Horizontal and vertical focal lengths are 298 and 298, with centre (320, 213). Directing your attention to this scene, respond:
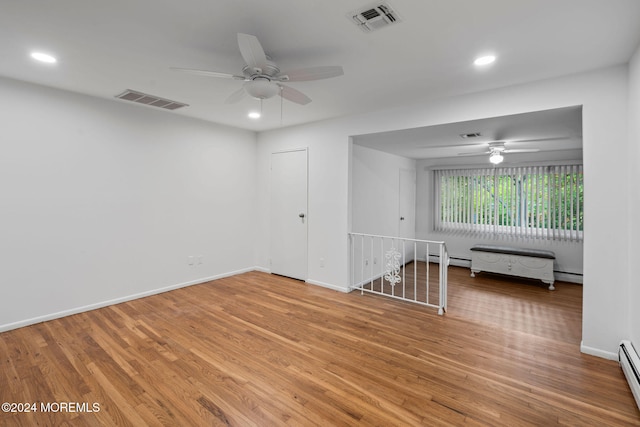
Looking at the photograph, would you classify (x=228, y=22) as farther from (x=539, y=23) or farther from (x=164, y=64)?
(x=539, y=23)

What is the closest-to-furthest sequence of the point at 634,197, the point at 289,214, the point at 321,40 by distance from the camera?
the point at 321,40
the point at 634,197
the point at 289,214

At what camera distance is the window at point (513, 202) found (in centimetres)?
528

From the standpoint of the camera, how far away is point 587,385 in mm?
2225

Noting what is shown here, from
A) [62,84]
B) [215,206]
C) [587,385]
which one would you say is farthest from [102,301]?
[587,385]

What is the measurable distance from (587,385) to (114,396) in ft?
11.3

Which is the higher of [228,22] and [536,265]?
[228,22]

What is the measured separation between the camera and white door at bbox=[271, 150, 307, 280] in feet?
16.0

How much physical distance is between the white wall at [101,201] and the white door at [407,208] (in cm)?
341

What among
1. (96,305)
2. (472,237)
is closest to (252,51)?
(96,305)

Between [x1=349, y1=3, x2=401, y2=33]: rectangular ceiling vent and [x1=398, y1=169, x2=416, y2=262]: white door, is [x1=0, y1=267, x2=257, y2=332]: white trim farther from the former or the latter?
[x1=349, y1=3, x2=401, y2=33]: rectangular ceiling vent

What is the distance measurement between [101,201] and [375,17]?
3711 mm

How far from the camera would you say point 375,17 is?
1.94 metres

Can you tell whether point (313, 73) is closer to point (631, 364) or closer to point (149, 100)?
point (149, 100)

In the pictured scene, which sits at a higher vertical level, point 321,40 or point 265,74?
point 321,40
